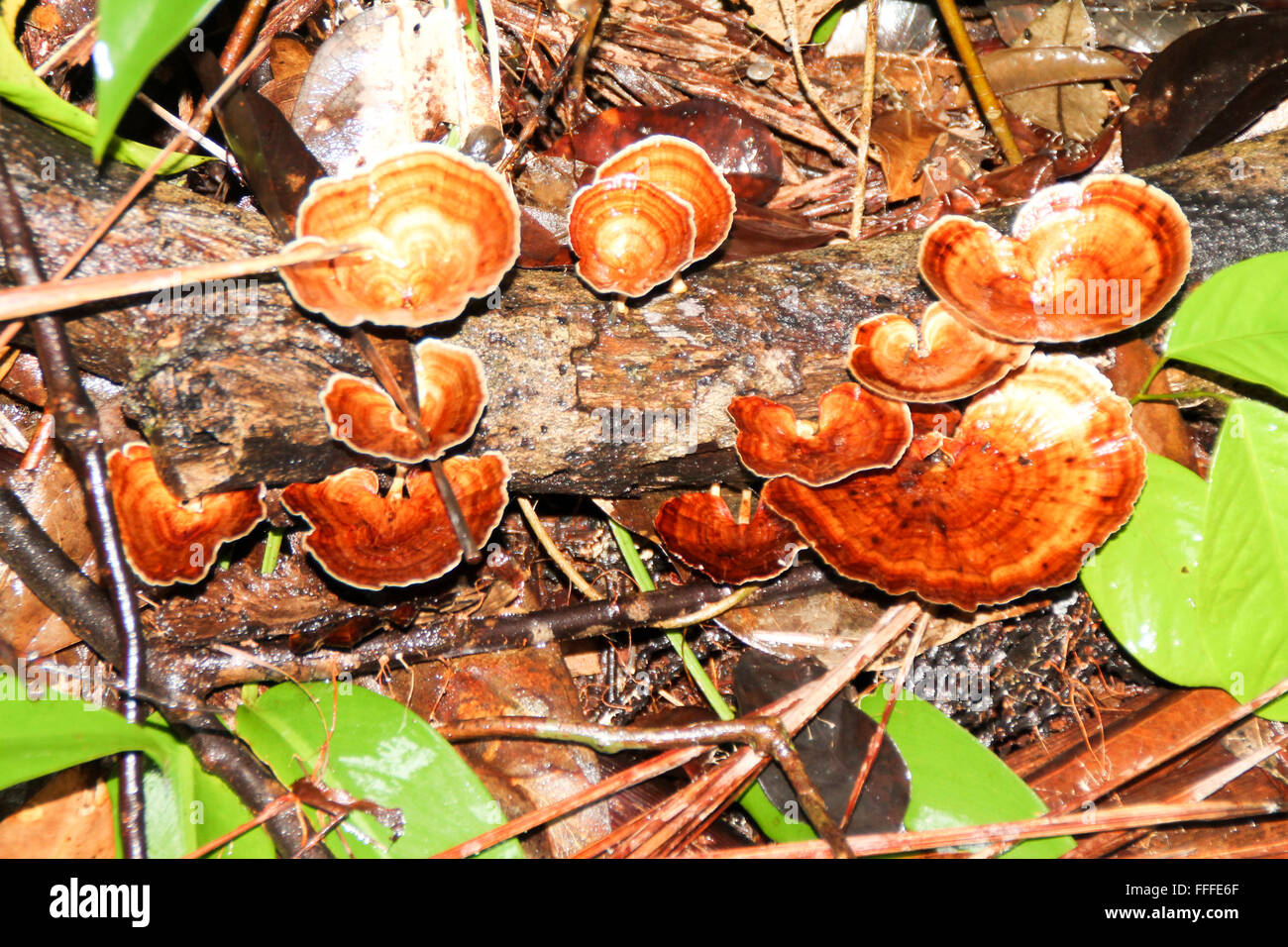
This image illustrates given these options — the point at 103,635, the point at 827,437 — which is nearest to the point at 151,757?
the point at 103,635

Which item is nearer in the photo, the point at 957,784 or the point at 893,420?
the point at 893,420

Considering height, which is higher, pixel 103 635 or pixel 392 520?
pixel 392 520

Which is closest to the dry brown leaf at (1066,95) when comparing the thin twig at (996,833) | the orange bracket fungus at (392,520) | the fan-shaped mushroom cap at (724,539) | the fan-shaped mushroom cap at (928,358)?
the fan-shaped mushroom cap at (928,358)

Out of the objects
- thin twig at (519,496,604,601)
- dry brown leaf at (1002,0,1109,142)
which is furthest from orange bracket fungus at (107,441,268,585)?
dry brown leaf at (1002,0,1109,142)

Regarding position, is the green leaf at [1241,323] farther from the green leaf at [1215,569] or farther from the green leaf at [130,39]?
the green leaf at [130,39]

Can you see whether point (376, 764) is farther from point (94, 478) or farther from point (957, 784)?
point (957, 784)

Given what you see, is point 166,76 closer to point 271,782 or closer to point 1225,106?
point 271,782

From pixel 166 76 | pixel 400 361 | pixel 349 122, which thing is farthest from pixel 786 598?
pixel 166 76
